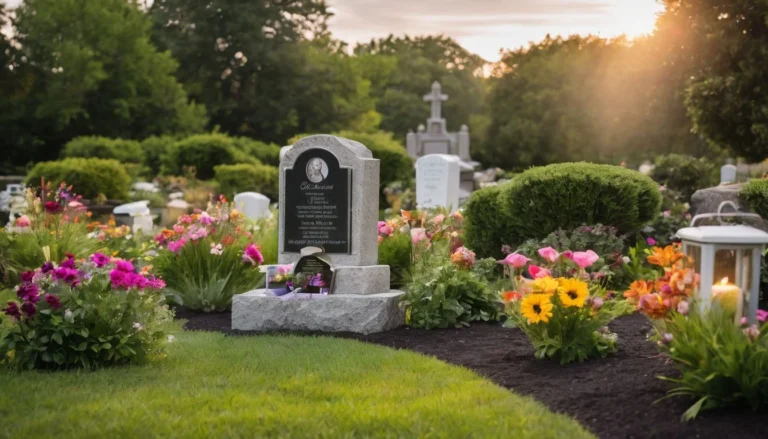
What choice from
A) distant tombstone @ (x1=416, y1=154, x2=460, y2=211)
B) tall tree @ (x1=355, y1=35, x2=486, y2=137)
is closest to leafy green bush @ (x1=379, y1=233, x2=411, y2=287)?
distant tombstone @ (x1=416, y1=154, x2=460, y2=211)

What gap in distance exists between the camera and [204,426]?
502 cm

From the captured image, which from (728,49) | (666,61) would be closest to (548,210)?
(728,49)

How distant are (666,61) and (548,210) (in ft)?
46.4

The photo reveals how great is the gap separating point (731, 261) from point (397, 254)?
520 centimetres

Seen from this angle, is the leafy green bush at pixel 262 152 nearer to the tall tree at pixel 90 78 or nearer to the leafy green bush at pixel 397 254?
the tall tree at pixel 90 78

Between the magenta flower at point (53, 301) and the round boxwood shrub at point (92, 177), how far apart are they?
1642 cm

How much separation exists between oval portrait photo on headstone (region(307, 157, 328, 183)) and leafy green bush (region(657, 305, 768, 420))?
4.57m

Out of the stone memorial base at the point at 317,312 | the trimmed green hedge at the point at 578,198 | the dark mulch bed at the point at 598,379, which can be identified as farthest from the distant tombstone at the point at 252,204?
the dark mulch bed at the point at 598,379

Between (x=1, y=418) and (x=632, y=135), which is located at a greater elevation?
(x=632, y=135)

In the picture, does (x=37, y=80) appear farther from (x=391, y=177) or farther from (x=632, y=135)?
(x=632, y=135)

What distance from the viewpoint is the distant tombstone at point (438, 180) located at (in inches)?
715

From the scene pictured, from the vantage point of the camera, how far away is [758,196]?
32.7 feet

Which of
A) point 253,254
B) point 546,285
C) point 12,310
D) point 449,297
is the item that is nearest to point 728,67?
point 449,297

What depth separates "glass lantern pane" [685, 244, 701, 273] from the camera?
19.1ft
